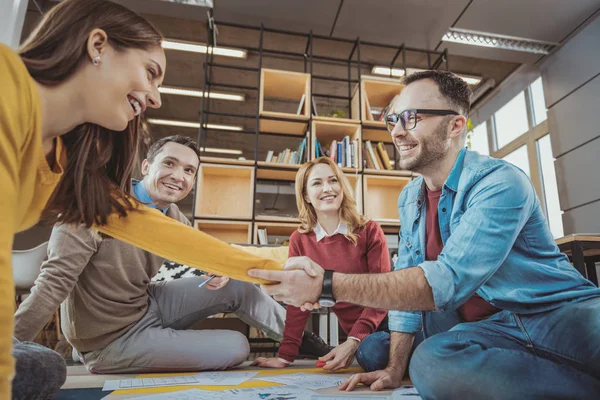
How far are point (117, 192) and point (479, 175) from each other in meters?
1.00

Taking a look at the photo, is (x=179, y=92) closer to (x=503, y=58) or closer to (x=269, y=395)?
(x=503, y=58)

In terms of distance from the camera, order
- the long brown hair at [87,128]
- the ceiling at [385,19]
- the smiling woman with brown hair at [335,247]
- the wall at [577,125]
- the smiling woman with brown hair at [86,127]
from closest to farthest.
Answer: the smiling woman with brown hair at [86,127]
the long brown hair at [87,128]
the smiling woman with brown hair at [335,247]
the ceiling at [385,19]
the wall at [577,125]

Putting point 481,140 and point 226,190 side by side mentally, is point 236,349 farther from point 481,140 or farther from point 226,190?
point 481,140

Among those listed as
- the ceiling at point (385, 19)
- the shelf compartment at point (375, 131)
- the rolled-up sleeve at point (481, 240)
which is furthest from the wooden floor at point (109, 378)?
the ceiling at point (385, 19)

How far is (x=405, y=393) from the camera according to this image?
43.4 inches

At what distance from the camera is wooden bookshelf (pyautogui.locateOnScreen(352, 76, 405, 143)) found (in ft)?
12.5

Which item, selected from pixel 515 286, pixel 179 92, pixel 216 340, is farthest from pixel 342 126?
pixel 179 92

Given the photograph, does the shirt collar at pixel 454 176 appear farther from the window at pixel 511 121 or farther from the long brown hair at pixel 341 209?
the window at pixel 511 121

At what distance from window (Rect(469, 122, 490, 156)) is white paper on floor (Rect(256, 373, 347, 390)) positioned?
19.5ft

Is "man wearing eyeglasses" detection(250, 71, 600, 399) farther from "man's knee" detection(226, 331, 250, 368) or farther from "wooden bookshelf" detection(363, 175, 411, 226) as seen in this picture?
"wooden bookshelf" detection(363, 175, 411, 226)

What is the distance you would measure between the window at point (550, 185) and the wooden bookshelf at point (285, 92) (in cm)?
349

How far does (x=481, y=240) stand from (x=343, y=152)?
9.28 feet

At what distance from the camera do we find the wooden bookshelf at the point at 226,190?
11.3ft

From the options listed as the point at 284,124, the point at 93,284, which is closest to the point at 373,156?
the point at 284,124
